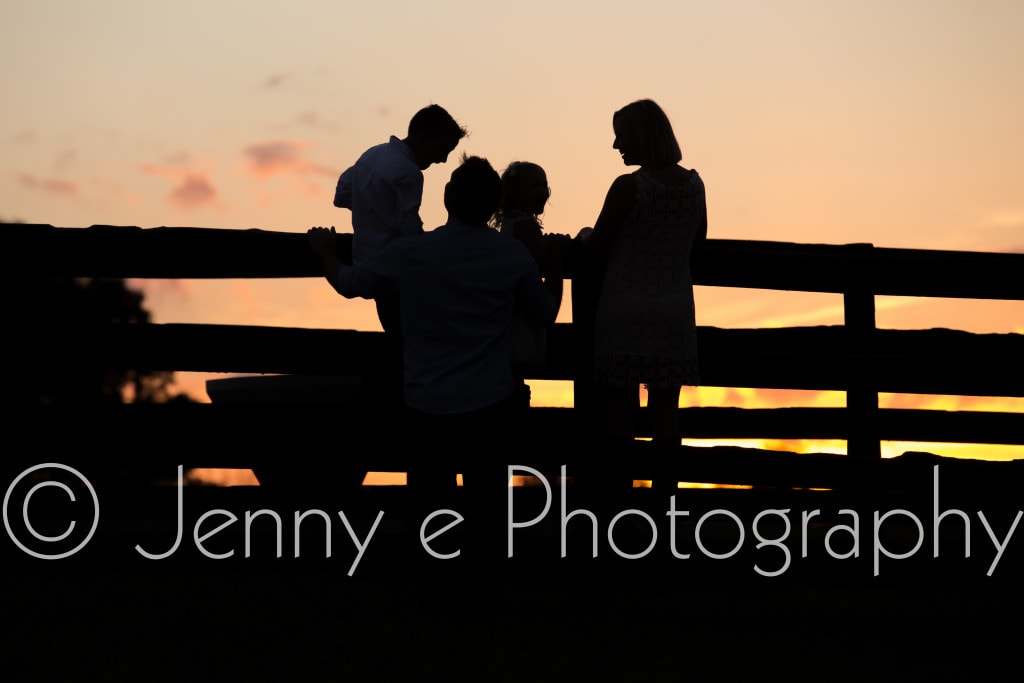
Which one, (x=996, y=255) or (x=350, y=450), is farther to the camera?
(x=996, y=255)

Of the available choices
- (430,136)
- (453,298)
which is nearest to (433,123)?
(430,136)

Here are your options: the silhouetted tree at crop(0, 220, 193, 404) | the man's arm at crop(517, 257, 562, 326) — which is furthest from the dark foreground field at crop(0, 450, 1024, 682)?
the man's arm at crop(517, 257, 562, 326)

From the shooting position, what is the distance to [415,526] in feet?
16.0

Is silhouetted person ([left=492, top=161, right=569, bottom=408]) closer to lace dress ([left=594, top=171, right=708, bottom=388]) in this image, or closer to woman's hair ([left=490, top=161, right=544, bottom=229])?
woman's hair ([left=490, top=161, right=544, bottom=229])

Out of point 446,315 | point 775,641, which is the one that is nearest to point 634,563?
point 775,641

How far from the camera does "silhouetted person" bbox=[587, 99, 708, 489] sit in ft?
15.4

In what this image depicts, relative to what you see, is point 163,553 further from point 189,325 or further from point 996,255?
point 996,255

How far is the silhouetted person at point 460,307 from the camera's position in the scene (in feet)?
14.8

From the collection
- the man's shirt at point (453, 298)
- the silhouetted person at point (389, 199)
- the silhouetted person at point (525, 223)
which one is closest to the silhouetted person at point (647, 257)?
the silhouetted person at point (525, 223)

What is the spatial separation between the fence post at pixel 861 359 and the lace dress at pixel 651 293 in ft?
4.49

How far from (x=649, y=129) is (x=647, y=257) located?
51 centimetres

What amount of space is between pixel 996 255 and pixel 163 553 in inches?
168

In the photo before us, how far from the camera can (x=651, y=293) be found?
4758mm

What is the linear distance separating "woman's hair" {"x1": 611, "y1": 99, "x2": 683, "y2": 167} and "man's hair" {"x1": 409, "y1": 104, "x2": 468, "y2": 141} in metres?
0.70
